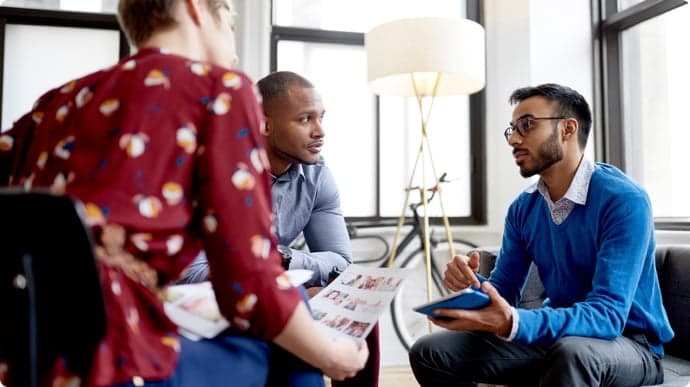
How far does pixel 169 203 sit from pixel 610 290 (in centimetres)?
116

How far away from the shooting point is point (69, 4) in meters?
3.45

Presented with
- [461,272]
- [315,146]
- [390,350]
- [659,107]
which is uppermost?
[659,107]

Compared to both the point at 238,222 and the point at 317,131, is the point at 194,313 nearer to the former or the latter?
the point at 238,222

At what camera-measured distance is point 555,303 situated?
5.85ft

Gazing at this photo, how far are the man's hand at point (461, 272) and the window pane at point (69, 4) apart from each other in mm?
2645

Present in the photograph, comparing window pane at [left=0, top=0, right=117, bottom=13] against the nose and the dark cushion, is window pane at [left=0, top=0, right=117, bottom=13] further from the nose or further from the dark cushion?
the dark cushion

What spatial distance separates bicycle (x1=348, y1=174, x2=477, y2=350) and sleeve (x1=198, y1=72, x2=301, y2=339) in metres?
2.73

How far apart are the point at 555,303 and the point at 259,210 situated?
1297mm

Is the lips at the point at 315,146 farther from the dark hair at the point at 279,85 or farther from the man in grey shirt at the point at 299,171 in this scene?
the dark hair at the point at 279,85

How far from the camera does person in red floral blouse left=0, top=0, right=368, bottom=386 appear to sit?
2.29ft

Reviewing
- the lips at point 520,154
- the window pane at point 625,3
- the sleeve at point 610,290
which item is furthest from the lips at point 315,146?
the window pane at point 625,3

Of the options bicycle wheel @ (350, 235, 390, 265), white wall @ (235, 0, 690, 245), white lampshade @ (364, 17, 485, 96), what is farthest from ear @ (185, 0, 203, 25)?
bicycle wheel @ (350, 235, 390, 265)

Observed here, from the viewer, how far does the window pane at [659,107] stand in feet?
9.82

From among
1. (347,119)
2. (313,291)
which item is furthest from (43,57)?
(313,291)
